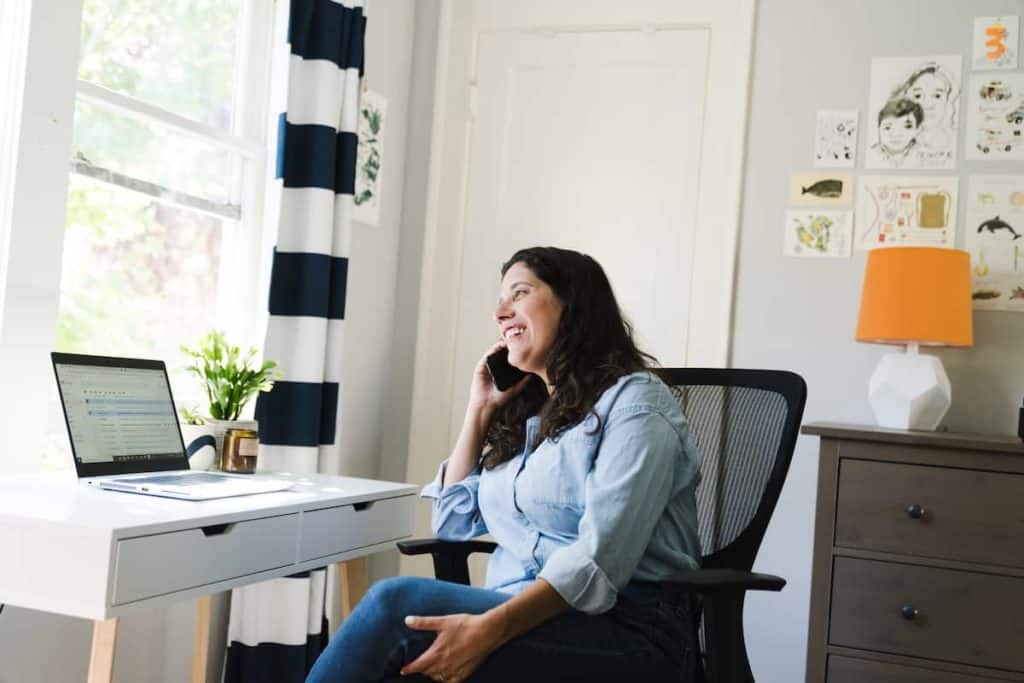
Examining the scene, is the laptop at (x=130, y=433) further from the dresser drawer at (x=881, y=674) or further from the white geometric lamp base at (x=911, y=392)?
the white geometric lamp base at (x=911, y=392)

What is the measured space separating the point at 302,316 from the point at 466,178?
90 centimetres

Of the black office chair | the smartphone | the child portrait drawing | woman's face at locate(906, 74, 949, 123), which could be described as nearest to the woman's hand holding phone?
the smartphone

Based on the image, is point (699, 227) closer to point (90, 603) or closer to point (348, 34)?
point (348, 34)

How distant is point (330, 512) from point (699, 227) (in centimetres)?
152

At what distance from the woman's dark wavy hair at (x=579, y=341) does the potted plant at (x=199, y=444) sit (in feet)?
2.58

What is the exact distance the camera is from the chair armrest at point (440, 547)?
1809 millimetres

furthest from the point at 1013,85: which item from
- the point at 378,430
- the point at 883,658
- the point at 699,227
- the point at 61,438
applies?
the point at 61,438

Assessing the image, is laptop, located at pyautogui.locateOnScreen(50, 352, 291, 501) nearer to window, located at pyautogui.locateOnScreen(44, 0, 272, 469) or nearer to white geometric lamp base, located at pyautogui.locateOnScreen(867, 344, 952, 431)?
window, located at pyautogui.locateOnScreen(44, 0, 272, 469)

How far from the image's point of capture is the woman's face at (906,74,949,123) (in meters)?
2.93

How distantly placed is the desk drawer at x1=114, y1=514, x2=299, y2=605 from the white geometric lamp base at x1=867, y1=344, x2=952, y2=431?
1489mm

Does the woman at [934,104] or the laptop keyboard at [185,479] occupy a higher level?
the woman at [934,104]

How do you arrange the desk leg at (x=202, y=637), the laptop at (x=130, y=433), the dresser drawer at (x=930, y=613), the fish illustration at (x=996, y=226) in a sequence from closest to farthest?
1. the laptop at (x=130, y=433)
2. the dresser drawer at (x=930, y=613)
3. the desk leg at (x=202, y=637)
4. the fish illustration at (x=996, y=226)

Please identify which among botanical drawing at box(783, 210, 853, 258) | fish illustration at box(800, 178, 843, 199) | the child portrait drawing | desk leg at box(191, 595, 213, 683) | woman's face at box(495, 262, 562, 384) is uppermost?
the child portrait drawing

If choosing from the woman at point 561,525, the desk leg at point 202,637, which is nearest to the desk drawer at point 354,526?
the woman at point 561,525
